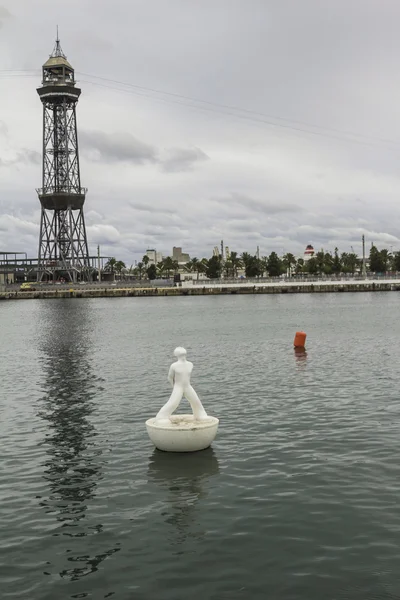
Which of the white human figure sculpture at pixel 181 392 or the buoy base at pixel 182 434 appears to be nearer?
the buoy base at pixel 182 434

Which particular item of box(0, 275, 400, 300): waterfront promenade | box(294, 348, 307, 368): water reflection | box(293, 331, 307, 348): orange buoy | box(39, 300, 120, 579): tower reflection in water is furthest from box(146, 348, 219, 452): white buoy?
box(0, 275, 400, 300): waterfront promenade

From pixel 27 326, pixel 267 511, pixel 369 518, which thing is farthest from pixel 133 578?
pixel 27 326

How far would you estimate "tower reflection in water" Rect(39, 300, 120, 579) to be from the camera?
12.4 metres

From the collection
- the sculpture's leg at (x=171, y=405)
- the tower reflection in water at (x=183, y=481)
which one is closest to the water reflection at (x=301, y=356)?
the sculpture's leg at (x=171, y=405)

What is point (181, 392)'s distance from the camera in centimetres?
1848

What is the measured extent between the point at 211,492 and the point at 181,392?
3824mm

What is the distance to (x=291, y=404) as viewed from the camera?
25.4 m

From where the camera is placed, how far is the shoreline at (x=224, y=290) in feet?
604

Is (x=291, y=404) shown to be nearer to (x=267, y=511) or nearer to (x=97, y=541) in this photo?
(x=267, y=511)

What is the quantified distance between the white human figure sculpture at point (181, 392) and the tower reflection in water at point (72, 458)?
2477mm

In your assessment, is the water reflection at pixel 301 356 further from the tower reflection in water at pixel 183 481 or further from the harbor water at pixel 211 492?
the tower reflection in water at pixel 183 481

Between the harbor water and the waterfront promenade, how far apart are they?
501 ft

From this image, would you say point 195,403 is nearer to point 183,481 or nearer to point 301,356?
point 183,481

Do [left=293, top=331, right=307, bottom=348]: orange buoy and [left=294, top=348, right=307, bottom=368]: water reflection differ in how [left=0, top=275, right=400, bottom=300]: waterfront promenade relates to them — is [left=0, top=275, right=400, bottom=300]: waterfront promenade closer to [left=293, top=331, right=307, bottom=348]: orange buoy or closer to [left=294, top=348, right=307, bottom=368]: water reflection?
[left=293, top=331, right=307, bottom=348]: orange buoy
